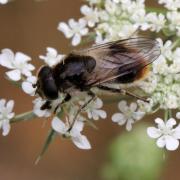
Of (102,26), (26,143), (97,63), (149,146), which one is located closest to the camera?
(97,63)

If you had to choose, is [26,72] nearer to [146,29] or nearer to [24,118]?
[24,118]

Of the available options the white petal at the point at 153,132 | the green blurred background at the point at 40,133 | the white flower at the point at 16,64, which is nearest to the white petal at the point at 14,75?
the white flower at the point at 16,64

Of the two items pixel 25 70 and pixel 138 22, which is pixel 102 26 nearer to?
pixel 138 22

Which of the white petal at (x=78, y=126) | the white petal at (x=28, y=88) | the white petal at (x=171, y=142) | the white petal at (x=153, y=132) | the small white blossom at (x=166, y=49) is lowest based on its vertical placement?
the white petal at (x=171, y=142)

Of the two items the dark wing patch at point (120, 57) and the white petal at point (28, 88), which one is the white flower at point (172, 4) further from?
the white petal at point (28, 88)

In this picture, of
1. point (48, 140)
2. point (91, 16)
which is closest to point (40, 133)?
point (91, 16)

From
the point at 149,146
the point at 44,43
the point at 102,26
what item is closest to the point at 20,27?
the point at 44,43
